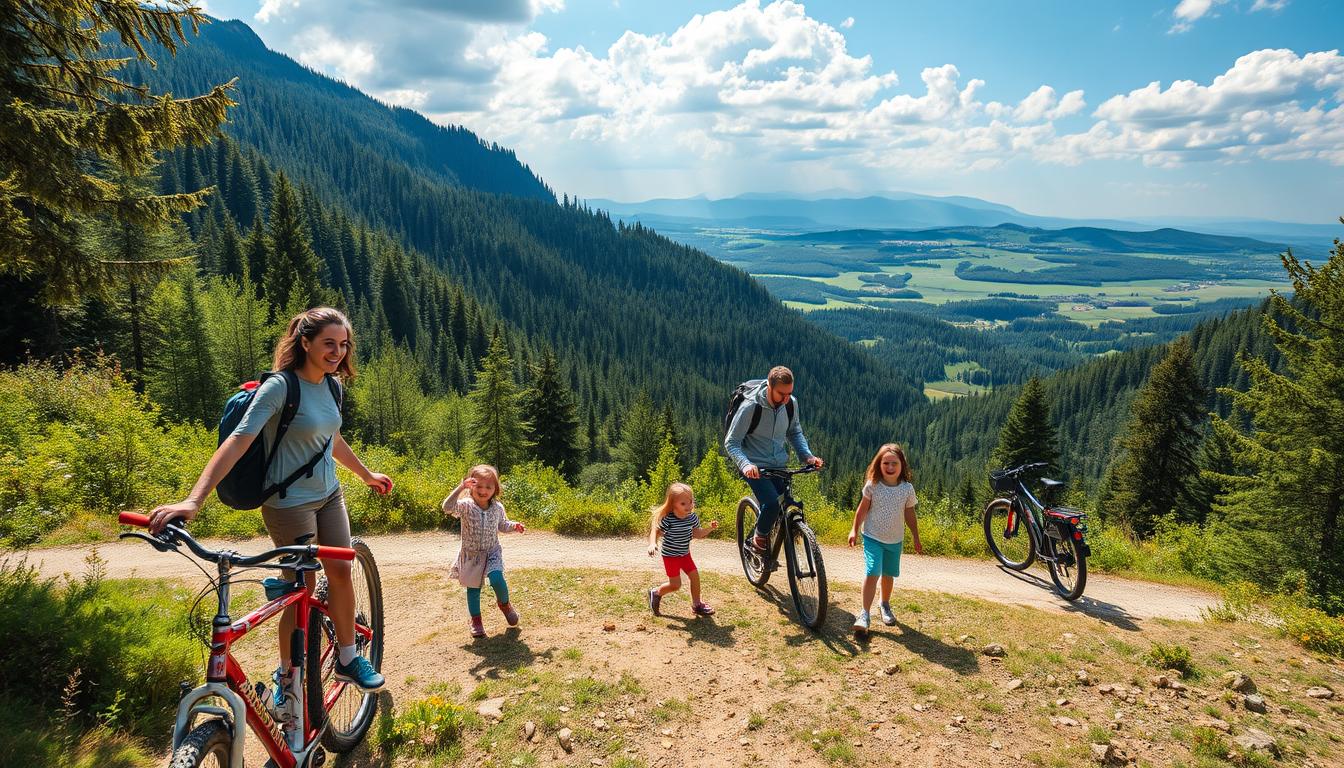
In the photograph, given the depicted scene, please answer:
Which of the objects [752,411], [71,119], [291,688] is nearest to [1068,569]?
[752,411]

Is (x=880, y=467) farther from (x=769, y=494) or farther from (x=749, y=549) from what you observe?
(x=749, y=549)

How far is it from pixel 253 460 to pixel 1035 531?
10777 millimetres

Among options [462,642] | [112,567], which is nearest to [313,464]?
[462,642]

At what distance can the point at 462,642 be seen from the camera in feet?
23.3

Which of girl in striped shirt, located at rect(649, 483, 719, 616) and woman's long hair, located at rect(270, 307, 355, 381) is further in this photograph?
girl in striped shirt, located at rect(649, 483, 719, 616)

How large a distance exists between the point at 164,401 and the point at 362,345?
42.4 meters

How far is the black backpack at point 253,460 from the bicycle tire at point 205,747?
4.78ft

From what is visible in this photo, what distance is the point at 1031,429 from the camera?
3719 centimetres

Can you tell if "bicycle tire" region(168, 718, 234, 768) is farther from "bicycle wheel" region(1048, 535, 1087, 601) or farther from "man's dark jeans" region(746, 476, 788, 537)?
"bicycle wheel" region(1048, 535, 1087, 601)

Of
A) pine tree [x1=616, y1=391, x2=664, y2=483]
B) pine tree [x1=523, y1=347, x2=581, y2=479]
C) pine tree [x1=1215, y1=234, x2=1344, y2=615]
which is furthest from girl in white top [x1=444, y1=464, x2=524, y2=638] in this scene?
pine tree [x1=616, y1=391, x2=664, y2=483]

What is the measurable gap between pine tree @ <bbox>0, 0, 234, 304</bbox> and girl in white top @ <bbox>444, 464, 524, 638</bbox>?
214 inches

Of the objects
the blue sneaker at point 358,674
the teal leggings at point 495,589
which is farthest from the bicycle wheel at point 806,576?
the blue sneaker at point 358,674

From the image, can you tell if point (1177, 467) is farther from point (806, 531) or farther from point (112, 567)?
point (112, 567)

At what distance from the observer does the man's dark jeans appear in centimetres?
788
